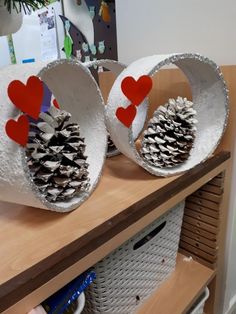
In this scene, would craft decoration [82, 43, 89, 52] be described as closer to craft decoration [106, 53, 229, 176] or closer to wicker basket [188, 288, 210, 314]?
craft decoration [106, 53, 229, 176]

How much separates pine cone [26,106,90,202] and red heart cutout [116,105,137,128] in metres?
0.08

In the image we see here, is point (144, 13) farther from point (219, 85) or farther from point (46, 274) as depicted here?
point (46, 274)

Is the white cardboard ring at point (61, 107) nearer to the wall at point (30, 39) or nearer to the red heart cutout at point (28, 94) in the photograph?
the red heart cutout at point (28, 94)

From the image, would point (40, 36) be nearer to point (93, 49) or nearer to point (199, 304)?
point (93, 49)

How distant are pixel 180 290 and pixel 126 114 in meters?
0.49

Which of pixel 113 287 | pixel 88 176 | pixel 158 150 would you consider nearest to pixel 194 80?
pixel 158 150

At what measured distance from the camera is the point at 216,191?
2.16 feet

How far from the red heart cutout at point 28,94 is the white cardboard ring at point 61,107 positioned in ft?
0.03

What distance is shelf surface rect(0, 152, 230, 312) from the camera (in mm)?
291

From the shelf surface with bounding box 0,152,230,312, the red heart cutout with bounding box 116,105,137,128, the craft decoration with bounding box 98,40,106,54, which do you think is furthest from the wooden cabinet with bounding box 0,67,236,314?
the craft decoration with bounding box 98,40,106,54

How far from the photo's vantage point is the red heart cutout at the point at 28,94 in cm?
32

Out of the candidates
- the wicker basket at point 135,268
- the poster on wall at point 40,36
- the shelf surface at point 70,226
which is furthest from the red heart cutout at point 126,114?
the poster on wall at point 40,36

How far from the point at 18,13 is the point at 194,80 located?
0.39 metres

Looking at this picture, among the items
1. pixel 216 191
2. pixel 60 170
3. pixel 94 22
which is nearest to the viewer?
pixel 60 170
